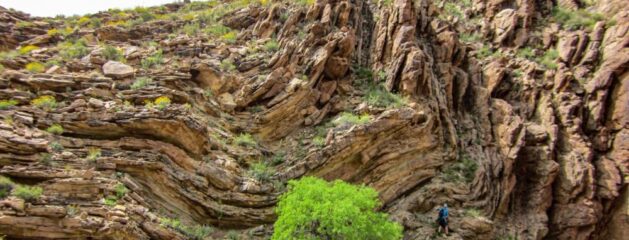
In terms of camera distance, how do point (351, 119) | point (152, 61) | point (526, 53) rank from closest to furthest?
1. point (351, 119)
2. point (152, 61)
3. point (526, 53)

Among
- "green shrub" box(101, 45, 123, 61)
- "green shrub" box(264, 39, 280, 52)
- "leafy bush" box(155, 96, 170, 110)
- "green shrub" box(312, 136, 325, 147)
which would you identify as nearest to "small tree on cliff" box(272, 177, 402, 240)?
"green shrub" box(312, 136, 325, 147)

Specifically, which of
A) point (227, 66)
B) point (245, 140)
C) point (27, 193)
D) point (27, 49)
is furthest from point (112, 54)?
point (27, 193)

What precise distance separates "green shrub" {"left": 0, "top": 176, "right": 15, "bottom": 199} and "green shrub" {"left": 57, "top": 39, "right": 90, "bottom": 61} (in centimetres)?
910

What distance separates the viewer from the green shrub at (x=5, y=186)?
43.2 feet

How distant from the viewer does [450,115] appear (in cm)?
2284

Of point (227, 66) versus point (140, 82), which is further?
point (227, 66)

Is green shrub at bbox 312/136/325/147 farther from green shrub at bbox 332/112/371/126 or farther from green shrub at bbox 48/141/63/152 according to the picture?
green shrub at bbox 48/141/63/152

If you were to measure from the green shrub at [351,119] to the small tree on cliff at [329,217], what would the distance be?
4972mm

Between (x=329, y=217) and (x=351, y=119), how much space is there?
6.77m

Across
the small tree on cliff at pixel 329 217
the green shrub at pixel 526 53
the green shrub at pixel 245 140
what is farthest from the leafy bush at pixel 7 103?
the green shrub at pixel 526 53

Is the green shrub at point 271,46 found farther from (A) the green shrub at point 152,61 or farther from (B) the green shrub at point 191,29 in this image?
(A) the green shrub at point 152,61

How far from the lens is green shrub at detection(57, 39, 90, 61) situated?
2169 centimetres

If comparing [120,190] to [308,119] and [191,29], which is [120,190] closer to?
[308,119]

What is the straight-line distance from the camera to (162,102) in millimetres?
18000
